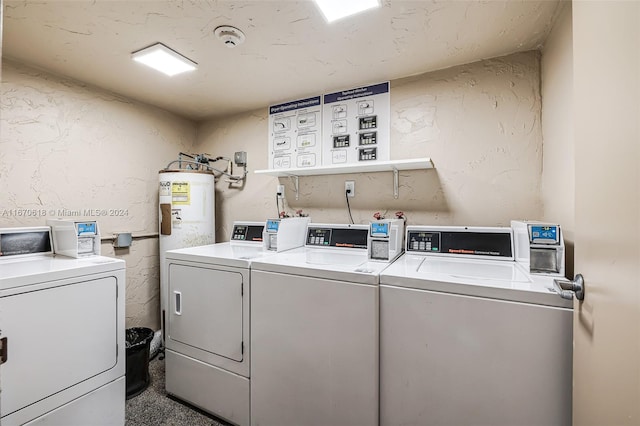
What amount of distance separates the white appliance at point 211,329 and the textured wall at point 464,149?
915 millimetres

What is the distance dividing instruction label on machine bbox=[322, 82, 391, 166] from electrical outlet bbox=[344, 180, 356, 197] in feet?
0.57

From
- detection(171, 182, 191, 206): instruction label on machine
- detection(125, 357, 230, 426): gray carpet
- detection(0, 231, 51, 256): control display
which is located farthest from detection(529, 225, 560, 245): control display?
detection(0, 231, 51, 256): control display

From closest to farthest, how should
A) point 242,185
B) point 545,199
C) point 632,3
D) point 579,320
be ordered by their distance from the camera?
point 632,3, point 579,320, point 545,199, point 242,185

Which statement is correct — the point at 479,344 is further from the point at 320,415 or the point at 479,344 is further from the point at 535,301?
the point at 320,415

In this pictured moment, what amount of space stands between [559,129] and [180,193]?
9.07 feet

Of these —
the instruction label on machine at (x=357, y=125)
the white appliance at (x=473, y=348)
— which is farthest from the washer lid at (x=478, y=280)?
the instruction label on machine at (x=357, y=125)

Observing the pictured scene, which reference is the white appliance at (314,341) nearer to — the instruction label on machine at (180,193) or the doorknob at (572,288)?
the doorknob at (572,288)

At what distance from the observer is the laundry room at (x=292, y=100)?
156 cm

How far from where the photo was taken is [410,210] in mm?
2262

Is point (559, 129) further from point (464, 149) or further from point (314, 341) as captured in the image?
point (314, 341)

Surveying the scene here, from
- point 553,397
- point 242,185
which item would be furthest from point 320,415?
point 242,185

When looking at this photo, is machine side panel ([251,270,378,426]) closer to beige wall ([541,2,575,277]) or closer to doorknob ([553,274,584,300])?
doorknob ([553,274,584,300])

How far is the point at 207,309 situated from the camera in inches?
73.8

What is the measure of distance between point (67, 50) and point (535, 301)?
2.95 meters
